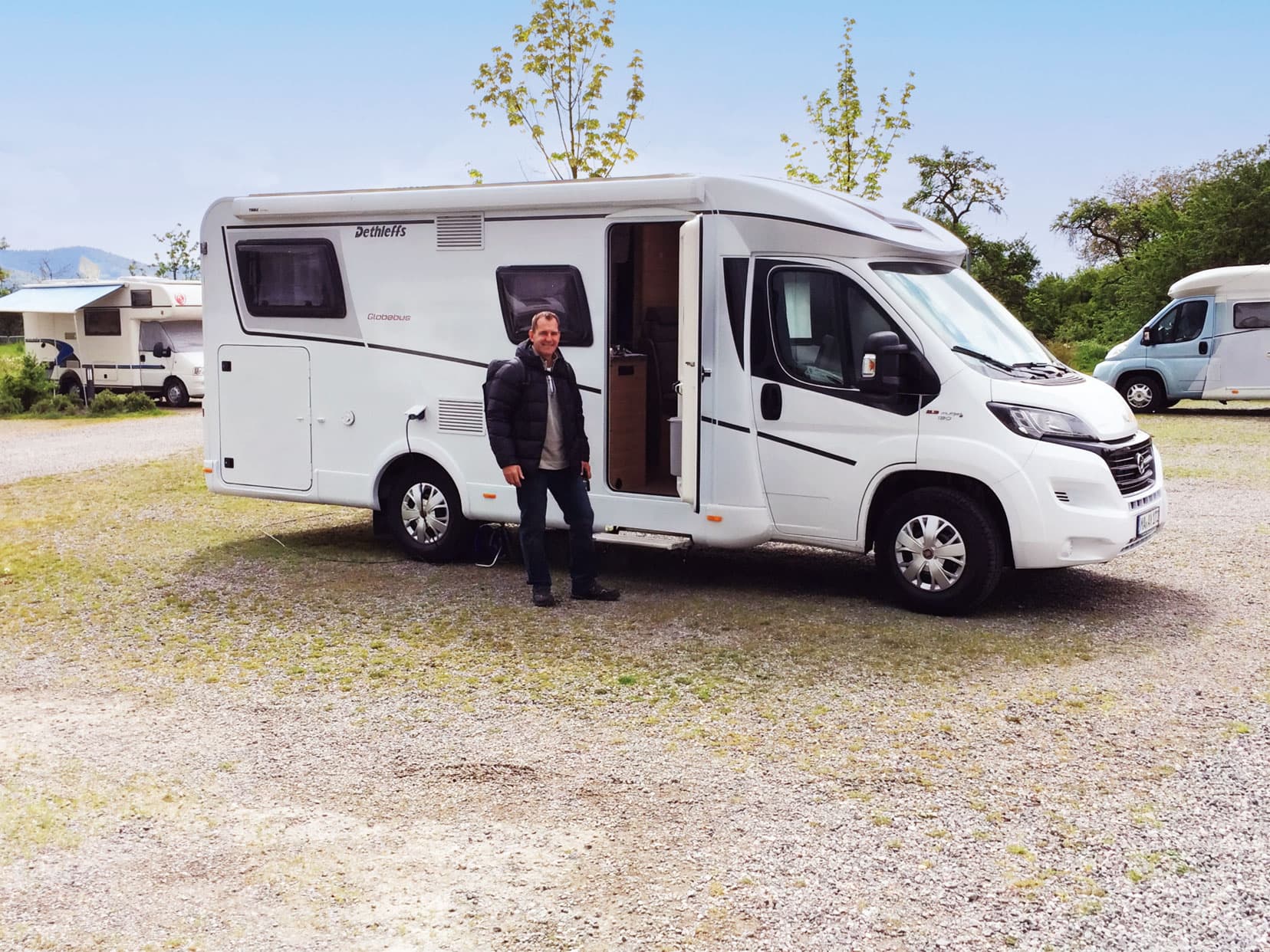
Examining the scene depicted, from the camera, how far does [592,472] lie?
8.08 meters

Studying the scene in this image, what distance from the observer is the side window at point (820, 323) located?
23.7 ft

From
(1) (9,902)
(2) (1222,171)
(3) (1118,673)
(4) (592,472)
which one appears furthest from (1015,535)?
(2) (1222,171)

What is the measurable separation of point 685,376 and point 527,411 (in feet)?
3.01

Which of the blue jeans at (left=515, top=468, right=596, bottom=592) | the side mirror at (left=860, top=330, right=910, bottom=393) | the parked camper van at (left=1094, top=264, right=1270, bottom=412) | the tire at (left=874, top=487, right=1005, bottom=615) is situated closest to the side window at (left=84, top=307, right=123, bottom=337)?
the parked camper van at (left=1094, top=264, right=1270, bottom=412)

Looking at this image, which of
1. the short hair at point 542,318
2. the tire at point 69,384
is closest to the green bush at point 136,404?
the tire at point 69,384

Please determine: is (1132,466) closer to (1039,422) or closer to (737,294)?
(1039,422)

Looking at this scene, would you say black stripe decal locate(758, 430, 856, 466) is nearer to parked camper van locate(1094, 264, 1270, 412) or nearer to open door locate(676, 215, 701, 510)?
open door locate(676, 215, 701, 510)

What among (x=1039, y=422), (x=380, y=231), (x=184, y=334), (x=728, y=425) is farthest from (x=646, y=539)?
(x=184, y=334)

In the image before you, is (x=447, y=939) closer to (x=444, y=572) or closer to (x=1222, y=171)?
(x=444, y=572)

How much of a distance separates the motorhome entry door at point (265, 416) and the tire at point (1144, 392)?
14754 millimetres

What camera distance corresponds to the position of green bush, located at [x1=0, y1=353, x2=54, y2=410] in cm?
2308

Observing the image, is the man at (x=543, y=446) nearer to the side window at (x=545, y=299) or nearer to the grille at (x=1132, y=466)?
the side window at (x=545, y=299)

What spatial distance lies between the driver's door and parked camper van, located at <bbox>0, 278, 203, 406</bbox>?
18.1 m

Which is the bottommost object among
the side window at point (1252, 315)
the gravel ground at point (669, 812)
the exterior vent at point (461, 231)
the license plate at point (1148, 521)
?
the gravel ground at point (669, 812)
